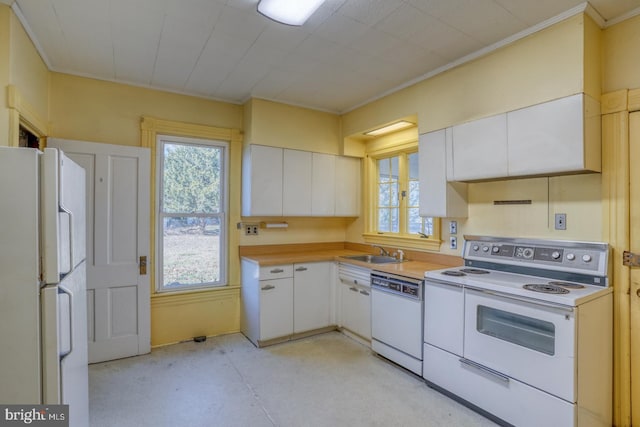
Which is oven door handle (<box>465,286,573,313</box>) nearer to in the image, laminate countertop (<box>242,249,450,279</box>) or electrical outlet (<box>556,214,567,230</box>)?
laminate countertop (<box>242,249,450,279</box>)

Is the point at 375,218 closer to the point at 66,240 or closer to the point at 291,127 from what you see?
the point at 291,127

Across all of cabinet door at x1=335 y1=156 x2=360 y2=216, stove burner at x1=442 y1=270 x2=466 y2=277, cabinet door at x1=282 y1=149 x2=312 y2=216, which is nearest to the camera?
stove burner at x1=442 y1=270 x2=466 y2=277

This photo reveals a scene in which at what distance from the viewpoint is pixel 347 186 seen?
436 centimetres

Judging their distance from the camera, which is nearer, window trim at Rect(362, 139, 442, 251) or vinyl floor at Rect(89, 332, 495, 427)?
vinyl floor at Rect(89, 332, 495, 427)

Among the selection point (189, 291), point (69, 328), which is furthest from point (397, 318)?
point (69, 328)

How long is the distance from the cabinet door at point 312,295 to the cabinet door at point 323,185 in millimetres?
708

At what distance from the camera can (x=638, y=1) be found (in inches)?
80.0

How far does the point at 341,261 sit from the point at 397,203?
0.99 meters

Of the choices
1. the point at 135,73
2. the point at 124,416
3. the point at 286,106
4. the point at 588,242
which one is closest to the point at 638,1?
the point at 588,242

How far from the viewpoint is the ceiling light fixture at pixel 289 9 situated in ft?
6.75

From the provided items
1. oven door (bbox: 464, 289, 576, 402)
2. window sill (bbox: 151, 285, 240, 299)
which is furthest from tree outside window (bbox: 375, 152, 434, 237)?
window sill (bbox: 151, 285, 240, 299)

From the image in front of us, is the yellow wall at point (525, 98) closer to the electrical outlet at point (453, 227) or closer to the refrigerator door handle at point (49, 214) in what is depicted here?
the electrical outlet at point (453, 227)

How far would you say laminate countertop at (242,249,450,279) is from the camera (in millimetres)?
2961

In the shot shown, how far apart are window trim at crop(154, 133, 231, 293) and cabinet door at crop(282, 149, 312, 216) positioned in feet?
2.23
